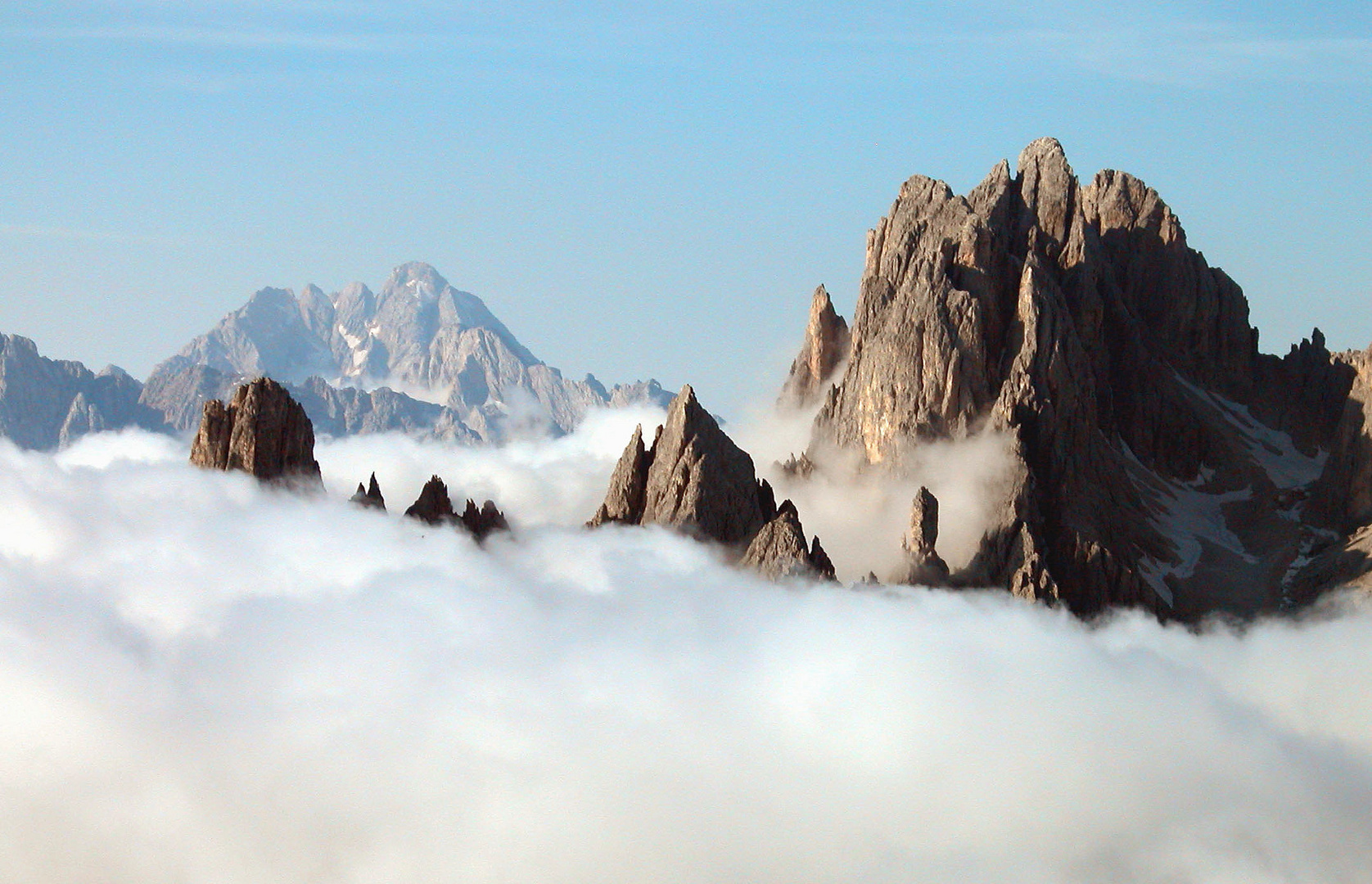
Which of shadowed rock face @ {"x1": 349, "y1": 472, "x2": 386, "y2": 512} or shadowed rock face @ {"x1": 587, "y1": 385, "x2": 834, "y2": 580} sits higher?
shadowed rock face @ {"x1": 587, "y1": 385, "x2": 834, "y2": 580}

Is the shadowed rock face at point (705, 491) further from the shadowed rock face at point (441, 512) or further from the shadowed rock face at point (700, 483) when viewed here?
the shadowed rock face at point (441, 512)

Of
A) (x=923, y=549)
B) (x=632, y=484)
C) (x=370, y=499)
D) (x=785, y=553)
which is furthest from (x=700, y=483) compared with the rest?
(x=370, y=499)

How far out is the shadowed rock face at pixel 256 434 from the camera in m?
173

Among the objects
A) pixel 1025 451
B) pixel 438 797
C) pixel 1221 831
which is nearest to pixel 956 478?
pixel 1025 451

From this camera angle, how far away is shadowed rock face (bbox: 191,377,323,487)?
17262 cm

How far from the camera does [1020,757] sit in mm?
181375

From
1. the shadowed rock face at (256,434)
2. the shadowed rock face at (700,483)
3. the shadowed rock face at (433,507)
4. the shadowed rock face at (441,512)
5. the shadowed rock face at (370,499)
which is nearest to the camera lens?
the shadowed rock face at (256,434)

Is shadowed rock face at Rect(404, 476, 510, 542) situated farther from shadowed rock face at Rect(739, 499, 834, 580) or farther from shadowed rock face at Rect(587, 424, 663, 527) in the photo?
shadowed rock face at Rect(739, 499, 834, 580)

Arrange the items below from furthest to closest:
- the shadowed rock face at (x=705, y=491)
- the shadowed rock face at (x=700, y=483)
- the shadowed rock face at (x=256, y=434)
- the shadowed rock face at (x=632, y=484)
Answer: the shadowed rock face at (x=632, y=484) < the shadowed rock face at (x=700, y=483) < the shadowed rock face at (x=705, y=491) < the shadowed rock face at (x=256, y=434)

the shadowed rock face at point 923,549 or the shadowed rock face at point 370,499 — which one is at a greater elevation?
the shadowed rock face at point 923,549

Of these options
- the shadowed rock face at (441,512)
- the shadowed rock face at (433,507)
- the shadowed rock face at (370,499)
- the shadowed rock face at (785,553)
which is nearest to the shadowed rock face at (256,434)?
the shadowed rock face at (370,499)

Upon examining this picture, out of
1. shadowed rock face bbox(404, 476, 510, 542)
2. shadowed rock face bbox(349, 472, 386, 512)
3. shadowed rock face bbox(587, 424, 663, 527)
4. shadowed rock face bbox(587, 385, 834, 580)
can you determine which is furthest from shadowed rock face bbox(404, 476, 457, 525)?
shadowed rock face bbox(587, 385, 834, 580)

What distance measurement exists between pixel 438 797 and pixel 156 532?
4049 centimetres

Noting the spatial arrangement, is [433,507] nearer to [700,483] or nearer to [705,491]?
[700,483]
